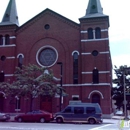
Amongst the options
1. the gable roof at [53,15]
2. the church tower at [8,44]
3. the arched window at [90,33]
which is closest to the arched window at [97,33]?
the arched window at [90,33]

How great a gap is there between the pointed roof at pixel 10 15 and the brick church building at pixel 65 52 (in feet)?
0.72

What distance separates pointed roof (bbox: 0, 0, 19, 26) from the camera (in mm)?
39378

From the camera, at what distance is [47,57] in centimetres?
3678

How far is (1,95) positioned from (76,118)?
17.1 metres

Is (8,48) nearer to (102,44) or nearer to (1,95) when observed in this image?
(1,95)

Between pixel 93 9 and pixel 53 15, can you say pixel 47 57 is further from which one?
pixel 93 9

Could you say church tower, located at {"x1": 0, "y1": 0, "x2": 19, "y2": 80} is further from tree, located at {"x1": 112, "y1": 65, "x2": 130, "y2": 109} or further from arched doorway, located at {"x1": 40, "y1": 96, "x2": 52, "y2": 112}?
tree, located at {"x1": 112, "y1": 65, "x2": 130, "y2": 109}

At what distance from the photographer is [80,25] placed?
35.9m

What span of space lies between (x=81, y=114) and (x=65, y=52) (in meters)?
14.3

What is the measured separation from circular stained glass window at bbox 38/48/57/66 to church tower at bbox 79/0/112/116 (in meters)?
4.87

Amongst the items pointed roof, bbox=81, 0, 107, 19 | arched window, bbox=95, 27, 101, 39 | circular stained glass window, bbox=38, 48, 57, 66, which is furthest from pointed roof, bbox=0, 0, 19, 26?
arched window, bbox=95, 27, 101, 39

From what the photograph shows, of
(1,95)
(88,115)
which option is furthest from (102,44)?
(1,95)

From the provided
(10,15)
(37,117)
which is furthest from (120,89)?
(10,15)

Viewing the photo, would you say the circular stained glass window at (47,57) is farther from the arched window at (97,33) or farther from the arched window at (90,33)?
the arched window at (97,33)
